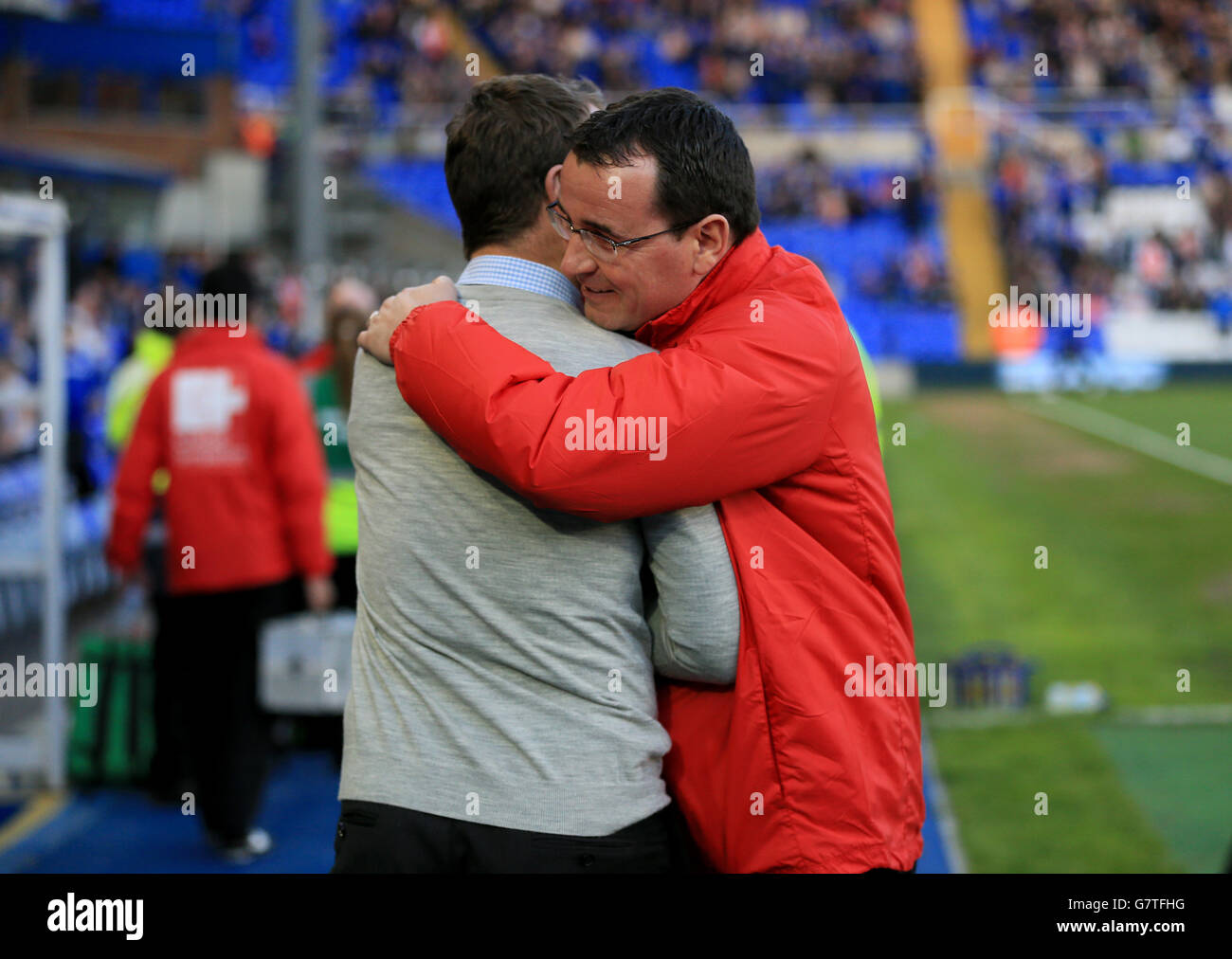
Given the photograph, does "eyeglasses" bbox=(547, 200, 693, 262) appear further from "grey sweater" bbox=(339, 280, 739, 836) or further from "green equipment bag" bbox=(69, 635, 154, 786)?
"green equipment bag" bbox=(69, 635, 154, 786)

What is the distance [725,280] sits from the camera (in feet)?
6.96

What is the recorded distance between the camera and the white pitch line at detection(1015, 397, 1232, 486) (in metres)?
16.6

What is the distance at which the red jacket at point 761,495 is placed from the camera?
1.94m

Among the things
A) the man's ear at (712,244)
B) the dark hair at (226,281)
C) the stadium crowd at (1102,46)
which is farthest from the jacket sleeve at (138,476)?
the stadium crowd at (1102,46)

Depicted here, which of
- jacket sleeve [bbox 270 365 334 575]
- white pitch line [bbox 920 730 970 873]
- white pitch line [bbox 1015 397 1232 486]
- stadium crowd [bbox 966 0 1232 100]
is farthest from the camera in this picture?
stadium crowd [bbox 966 0 1232 100]

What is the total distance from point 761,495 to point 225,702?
382 cm

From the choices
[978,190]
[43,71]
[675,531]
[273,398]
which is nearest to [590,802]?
[675,531]

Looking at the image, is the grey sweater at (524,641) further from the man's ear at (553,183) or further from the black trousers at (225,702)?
the black trousers at (225,702)

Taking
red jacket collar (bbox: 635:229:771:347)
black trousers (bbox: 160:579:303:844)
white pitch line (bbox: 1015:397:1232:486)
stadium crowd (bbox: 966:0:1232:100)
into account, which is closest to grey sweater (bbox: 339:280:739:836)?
red jacket collar (bbox: 635:229:771:347)

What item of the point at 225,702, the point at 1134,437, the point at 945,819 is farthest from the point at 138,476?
the point at 1134,437

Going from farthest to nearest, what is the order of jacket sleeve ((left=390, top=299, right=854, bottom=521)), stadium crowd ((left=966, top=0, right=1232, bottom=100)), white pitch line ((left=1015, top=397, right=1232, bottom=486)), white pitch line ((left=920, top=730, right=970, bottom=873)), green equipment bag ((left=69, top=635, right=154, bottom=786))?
stadium crowd ((left=966, top=0, right=1232, bottom=100)) < white pitch line ((left=1015, top=397, right=1232, bottom=486)) < green equipment bag ((left=69, top=635, right=154, bottom=786)) < white pitch line ((left=920, top=730, right=970, bottom=873)) < jacket sleeve ((left=390, top=299, right=854, bottom=521))

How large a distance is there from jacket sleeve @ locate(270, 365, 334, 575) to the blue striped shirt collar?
11.1 feet
